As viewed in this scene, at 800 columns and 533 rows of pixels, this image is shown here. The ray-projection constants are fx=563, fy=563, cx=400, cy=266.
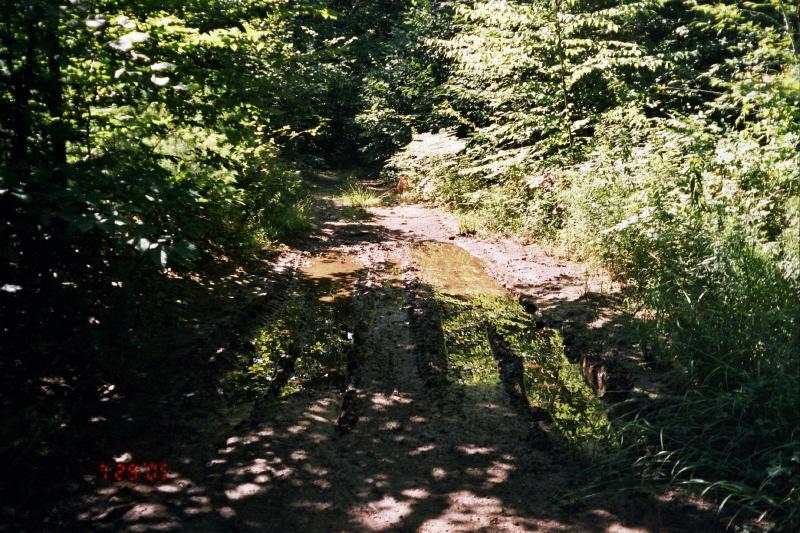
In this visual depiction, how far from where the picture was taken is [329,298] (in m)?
7.33

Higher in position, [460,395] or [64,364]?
[64,364]

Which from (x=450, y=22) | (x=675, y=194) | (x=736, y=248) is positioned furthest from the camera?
(x=450, y=22)

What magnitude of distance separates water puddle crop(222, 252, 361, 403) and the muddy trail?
0.8 inches

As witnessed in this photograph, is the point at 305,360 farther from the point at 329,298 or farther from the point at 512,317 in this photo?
the point at 512,317

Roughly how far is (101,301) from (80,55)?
1687 millimetres

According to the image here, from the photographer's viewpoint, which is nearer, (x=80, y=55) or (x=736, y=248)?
(x=80, y=55)

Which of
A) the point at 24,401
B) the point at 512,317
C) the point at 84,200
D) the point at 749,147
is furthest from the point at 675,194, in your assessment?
the point at 24,401

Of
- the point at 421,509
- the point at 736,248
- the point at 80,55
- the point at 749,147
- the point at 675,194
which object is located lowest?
the point at 421,509
